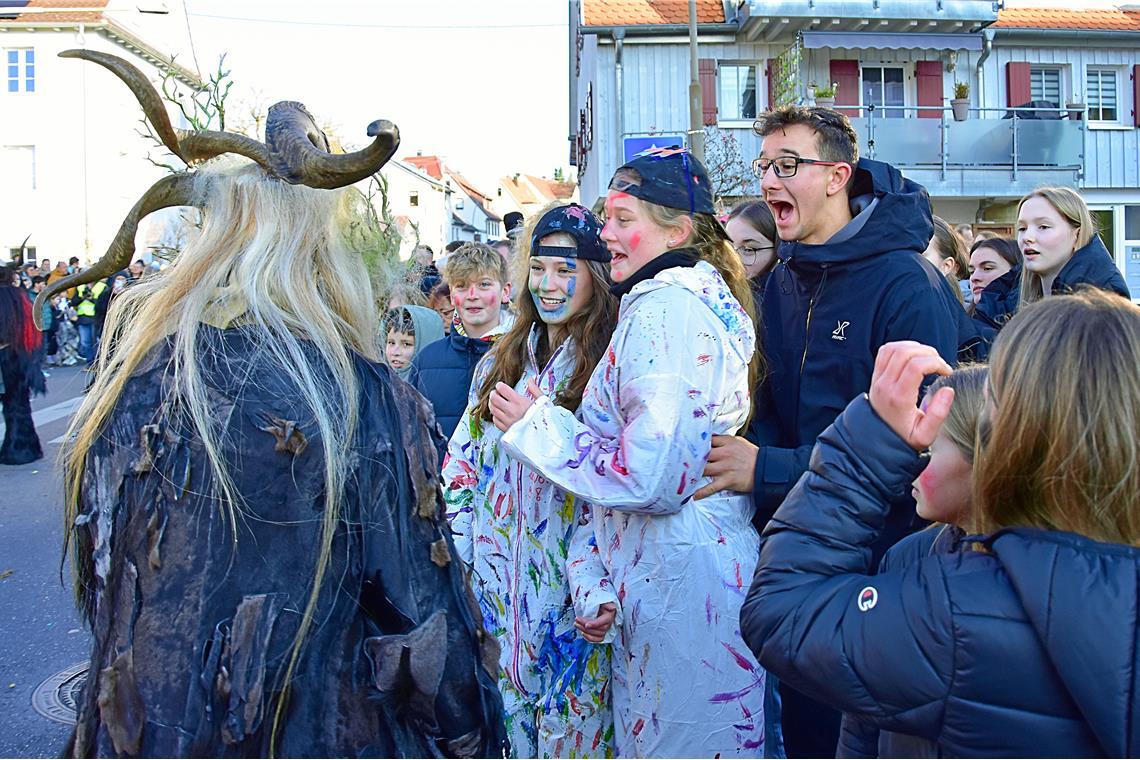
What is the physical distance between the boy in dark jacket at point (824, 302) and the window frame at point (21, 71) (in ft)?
137

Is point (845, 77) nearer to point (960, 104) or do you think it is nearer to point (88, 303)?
point (960, 104)

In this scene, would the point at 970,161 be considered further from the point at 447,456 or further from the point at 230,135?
the point at 230,135

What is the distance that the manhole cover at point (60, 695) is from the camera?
173 inches

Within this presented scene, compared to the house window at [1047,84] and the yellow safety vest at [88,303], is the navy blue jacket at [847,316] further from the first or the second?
the house window at [1047,84]

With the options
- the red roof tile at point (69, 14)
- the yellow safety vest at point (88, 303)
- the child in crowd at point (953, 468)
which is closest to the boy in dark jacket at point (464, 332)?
the child in crowd at point (953, 468)

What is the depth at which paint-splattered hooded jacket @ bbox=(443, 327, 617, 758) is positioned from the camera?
9.48 ft

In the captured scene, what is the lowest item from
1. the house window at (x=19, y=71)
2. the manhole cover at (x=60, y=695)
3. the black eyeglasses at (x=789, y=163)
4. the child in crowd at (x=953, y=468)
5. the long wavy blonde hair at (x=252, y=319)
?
the manhole cover at (x=60, y=695)

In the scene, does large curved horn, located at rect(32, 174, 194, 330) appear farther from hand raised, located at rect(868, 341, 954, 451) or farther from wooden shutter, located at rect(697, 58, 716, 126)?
wooden shutter, located at rect(697, 58, 716, 126)

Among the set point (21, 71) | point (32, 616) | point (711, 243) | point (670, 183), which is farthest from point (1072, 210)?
point (21, 71)

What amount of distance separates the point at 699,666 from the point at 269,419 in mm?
1338

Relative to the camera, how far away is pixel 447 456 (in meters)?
3.68

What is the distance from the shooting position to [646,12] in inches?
915

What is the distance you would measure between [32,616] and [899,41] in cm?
2222

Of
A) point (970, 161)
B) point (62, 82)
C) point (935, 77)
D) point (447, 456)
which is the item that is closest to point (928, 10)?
point (935, 77)
